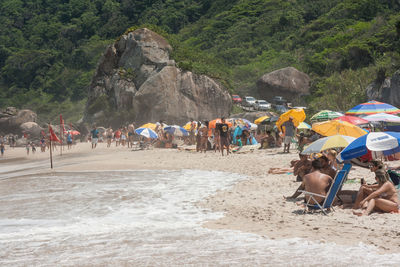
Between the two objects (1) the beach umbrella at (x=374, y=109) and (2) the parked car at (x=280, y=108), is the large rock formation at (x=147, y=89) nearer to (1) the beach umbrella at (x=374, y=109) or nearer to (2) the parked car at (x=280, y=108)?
(2) the parked car at (x=280, y=108)

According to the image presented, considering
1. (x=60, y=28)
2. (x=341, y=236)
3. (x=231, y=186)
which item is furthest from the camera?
(x=60, y=28)

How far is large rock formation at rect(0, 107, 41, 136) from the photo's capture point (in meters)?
39.1

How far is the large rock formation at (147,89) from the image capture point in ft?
94.8

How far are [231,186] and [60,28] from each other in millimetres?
69018

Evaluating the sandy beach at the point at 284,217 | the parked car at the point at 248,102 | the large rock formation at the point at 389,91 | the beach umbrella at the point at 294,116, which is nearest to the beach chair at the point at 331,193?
the sandy beach at the point at 284,217

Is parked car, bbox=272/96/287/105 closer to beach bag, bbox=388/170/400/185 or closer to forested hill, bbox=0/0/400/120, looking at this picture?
forested hill, bbox=0/0/400/120

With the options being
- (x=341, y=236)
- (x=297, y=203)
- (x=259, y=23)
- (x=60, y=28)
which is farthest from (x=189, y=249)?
(x=60, y=28)

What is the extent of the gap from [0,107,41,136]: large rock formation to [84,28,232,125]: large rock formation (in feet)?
30.1

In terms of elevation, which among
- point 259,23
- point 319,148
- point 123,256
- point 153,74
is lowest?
point 123,256

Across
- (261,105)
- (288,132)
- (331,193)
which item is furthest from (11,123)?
(331,193)

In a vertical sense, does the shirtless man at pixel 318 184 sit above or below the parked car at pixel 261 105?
below

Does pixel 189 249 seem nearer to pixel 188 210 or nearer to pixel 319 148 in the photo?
pixel 188 210

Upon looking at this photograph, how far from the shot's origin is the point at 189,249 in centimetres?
507

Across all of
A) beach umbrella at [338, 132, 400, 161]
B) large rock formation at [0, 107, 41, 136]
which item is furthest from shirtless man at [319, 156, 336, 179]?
large rock formation at [0, 107, 41, 136]
